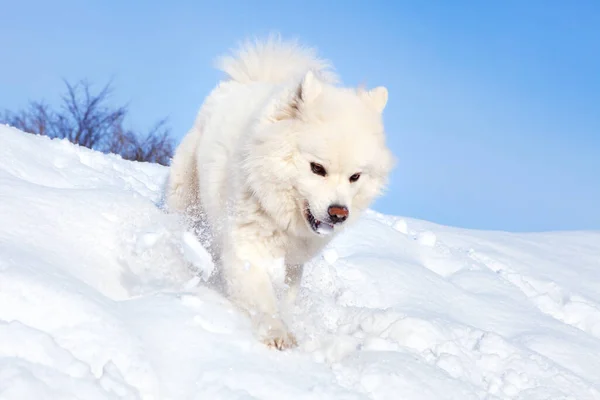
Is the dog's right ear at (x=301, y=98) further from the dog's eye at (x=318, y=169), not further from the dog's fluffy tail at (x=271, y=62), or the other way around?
the dog's fluffy tail at (x=271, y=62)

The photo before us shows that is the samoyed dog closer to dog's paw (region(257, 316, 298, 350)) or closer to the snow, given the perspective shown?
dog's paw (region(257, 316, 298, 350))

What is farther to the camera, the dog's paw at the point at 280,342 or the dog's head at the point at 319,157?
the dog's head at the point at 319,157

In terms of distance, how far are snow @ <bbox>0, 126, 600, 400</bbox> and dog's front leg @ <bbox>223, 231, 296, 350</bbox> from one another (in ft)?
0.34

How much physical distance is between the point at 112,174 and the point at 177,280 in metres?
3.39

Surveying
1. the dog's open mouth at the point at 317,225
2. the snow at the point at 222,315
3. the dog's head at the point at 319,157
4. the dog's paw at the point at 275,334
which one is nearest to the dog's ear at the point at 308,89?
the dog's head at the point at 319,157

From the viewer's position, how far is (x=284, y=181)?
4.07m

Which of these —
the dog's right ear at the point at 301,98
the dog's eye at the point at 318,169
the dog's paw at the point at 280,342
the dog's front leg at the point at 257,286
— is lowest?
the dog's paw at the point at 280,342

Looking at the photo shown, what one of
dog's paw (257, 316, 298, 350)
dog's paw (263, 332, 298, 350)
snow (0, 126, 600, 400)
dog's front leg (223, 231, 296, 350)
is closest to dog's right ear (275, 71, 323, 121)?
dog's front leg (223, 231, 296, 350)

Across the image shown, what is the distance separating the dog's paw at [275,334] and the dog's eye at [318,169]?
0.88m

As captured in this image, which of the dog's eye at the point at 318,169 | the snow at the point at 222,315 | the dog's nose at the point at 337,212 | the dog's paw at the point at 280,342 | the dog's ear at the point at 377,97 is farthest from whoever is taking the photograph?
the dog's ear at the point at 377,97

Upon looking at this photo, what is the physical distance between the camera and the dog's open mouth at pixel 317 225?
402 centimetres

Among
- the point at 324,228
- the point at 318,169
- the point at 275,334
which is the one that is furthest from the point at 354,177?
the point at 275,334

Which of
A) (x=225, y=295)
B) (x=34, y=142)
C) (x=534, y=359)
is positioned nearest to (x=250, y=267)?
(x=225, y=295)

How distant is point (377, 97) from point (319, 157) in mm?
824
